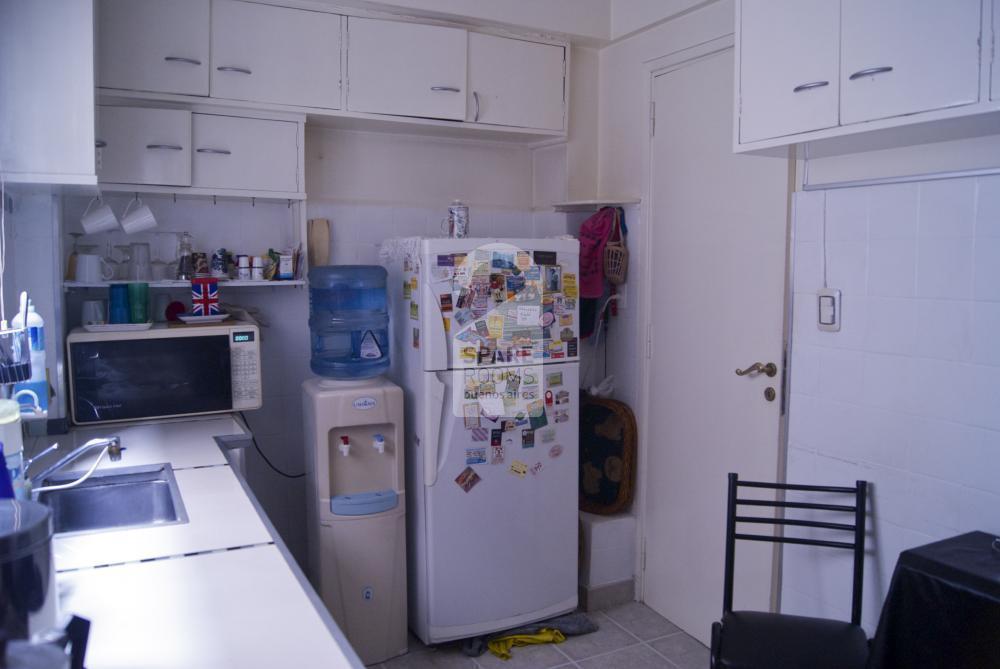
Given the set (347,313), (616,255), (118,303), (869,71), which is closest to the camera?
(869,71)

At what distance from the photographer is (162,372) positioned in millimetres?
2629

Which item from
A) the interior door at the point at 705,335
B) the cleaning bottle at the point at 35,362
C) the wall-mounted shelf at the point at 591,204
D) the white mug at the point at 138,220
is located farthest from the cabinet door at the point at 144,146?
the interior door at the point at 705,335

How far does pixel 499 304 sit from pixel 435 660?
139cm

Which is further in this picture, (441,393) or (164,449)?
(441,393)

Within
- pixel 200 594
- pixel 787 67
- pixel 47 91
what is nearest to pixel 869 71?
pixel 787 67

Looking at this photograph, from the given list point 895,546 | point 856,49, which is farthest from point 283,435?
point 856,49

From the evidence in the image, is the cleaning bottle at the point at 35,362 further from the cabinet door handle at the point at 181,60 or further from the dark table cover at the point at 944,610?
the dark table cover at the point at 944,610

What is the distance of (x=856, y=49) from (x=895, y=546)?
140cm

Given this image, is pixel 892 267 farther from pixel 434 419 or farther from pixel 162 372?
pixel 162 372

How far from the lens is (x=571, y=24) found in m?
3.31

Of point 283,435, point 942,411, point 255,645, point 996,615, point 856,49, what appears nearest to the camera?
point 255,645

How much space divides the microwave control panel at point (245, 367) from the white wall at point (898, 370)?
1.86 meters

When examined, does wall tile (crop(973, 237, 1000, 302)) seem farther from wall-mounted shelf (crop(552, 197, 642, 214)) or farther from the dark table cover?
wall-mounted shelf (crop(552, 197, 642, 214))

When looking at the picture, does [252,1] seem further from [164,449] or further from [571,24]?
[164,449]
